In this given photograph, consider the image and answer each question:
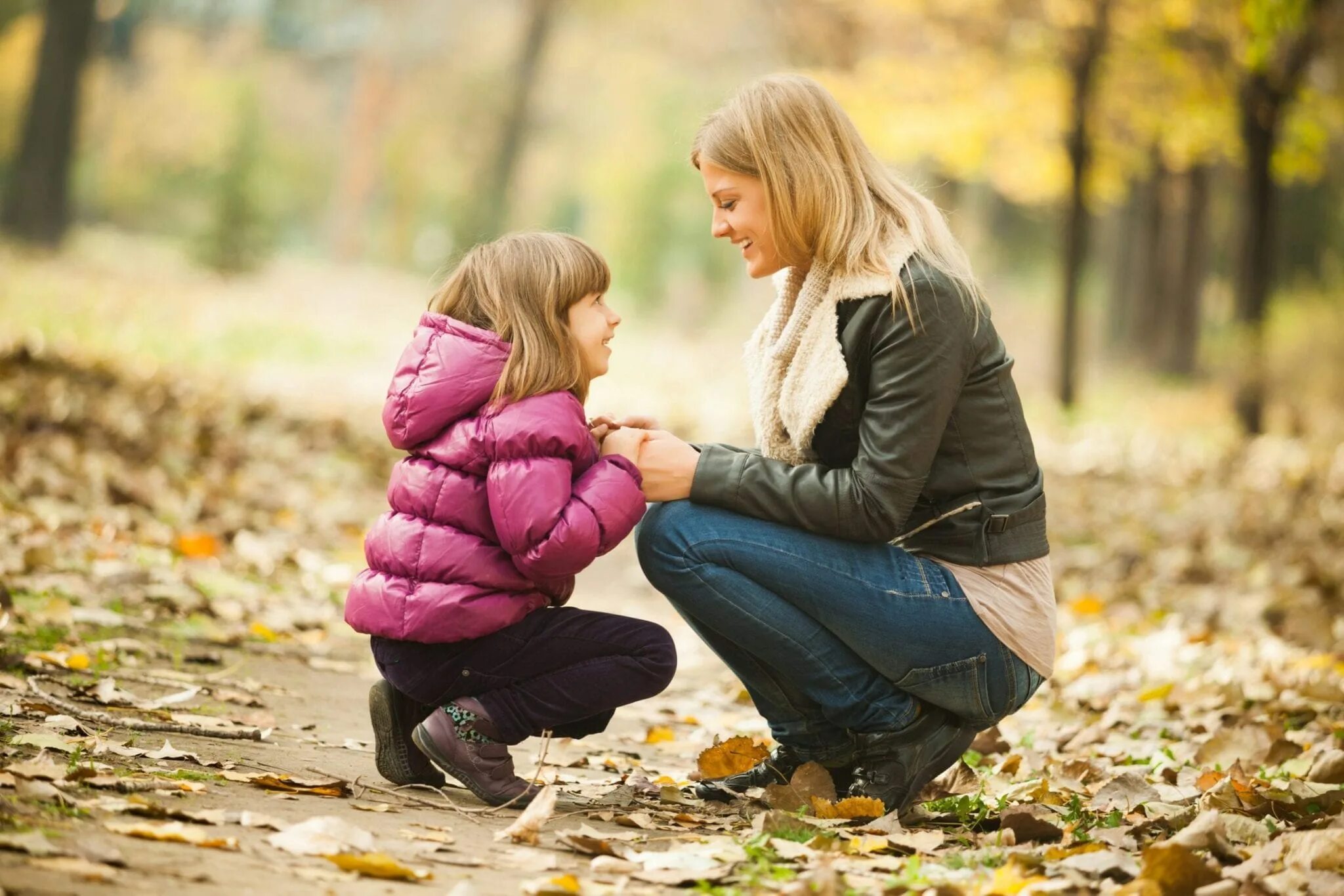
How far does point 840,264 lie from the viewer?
305cm

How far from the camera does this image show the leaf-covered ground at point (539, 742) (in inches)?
91.0

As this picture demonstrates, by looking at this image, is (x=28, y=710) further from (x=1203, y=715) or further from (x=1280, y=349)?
(x=1280, y=349)

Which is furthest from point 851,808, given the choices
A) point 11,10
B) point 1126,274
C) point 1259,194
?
point 1126,274

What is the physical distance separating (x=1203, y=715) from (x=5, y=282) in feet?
43.3

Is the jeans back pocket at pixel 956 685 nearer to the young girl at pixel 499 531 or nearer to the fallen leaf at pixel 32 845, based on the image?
the young girl at pixel 499 531

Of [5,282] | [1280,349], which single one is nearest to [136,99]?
[5,282]

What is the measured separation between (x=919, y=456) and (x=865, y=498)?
0.14m

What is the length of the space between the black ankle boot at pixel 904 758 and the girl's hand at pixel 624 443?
0.79 m

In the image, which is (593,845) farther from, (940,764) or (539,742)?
(539,742)

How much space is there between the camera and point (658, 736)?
12.9 ft

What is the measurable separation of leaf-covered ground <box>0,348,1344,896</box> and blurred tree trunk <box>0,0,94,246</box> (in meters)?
12.4

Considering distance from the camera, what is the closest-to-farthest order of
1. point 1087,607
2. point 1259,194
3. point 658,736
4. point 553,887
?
point 553,887 → point 658,736 → point 1087,607 → point 1259,194

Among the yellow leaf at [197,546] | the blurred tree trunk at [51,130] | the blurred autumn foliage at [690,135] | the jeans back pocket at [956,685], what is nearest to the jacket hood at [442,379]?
the blurred autumn foliage at [690,135]

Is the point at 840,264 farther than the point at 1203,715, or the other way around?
the point at 1203,715
